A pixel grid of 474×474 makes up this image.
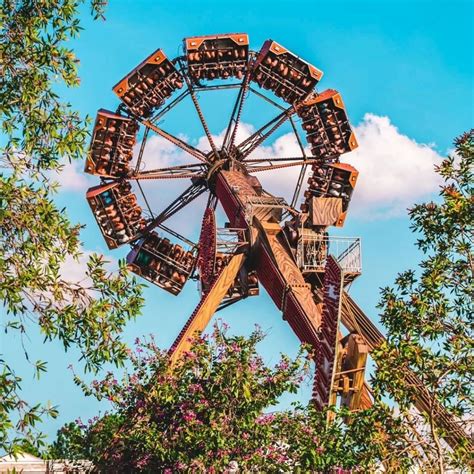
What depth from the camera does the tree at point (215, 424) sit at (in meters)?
18.9

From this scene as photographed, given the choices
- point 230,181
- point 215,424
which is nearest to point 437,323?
point 215,424

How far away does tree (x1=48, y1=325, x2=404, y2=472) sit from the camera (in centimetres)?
1894

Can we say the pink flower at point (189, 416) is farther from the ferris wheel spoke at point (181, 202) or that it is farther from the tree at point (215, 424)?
the ferris wheel spoke at point (181, 202)

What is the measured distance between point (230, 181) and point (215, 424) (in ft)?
54.4

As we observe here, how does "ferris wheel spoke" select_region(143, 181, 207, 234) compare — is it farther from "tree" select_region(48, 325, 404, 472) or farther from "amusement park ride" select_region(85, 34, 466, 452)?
"tree" select_region(48, 325, 404, 472)

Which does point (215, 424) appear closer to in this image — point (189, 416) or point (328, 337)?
point (189, 416)

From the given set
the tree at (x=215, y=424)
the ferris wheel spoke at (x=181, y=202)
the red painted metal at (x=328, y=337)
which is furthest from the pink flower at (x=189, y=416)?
the ferris wheel spoke at (x=181, y=202)

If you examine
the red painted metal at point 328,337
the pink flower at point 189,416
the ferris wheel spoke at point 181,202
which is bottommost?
the pink flower at point 189,416

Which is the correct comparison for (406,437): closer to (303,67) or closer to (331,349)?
(331,349)

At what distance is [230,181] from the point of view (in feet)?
113

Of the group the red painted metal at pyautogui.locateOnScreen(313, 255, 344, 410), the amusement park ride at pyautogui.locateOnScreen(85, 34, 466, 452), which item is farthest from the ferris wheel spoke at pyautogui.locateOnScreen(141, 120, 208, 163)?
the red painted metal at pyautogui.locateOnScreen(313, 255, 344, 410)

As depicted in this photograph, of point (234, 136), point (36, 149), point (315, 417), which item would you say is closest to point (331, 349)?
point (315, 417)

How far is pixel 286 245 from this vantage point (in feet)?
96.9

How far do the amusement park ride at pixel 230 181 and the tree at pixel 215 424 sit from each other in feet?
23.0
